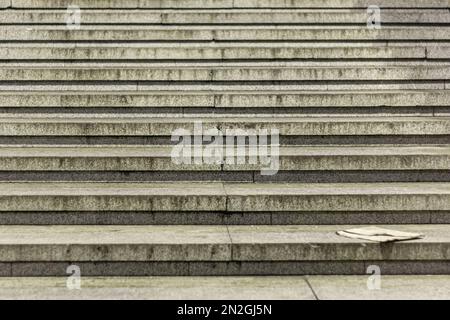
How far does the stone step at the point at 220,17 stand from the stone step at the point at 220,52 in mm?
949

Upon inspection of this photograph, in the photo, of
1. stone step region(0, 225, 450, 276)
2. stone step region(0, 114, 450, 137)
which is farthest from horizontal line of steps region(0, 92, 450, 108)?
stone step region(0, 225, 450, 276)

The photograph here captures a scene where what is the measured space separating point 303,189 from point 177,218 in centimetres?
120

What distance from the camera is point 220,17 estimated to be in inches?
377

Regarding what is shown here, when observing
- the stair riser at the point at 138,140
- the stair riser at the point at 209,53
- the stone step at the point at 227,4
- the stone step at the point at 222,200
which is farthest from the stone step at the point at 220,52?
the stone step at the point at 222,200

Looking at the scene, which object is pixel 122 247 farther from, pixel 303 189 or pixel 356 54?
pixel 356 54

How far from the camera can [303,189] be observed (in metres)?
5.83

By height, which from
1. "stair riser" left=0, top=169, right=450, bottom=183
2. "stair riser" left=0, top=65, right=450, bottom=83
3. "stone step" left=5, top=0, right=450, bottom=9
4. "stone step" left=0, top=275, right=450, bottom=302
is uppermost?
"stone step" left=5, top=0, right=450, bottom=9

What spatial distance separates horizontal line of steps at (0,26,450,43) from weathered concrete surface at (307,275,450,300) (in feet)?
16.0

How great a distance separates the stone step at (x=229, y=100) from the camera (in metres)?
7.39

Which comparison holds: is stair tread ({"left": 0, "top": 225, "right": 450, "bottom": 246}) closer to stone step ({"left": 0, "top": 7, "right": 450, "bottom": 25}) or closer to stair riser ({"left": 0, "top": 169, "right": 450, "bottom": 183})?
stair riser ({"left": 0, "top": 169, "right": 450, "bottom": 183})

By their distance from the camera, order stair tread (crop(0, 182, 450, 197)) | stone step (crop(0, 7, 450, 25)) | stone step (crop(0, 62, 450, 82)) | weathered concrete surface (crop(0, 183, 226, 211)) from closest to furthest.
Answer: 1. weathered concrete surface (crop(0, 183, 226, 211))
2. stair tread (crop(0, 182, 450, 197))
3. stone step (crop(0, 62, 450, 82))
4. stone step (crop(0, 7, 450, 25))

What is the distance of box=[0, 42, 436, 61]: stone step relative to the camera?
8539mm

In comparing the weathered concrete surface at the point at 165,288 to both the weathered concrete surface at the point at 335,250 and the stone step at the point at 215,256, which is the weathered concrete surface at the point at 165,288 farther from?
the weathered concrete surface at the point at 335,250

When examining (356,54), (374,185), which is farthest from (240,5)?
(374,185)
